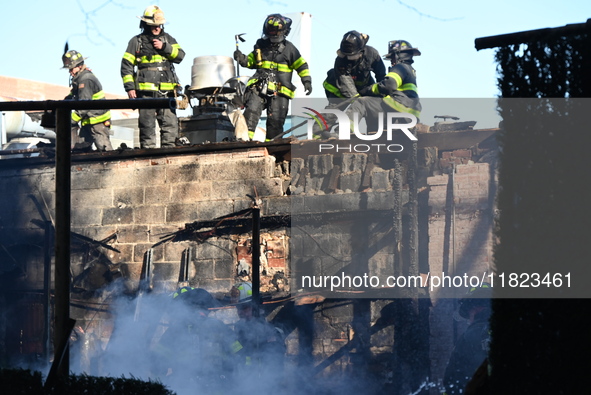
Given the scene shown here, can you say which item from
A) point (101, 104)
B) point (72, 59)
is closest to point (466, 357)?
point (101, 104)

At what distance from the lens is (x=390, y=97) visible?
1193cm

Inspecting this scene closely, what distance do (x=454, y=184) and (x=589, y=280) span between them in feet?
26.1

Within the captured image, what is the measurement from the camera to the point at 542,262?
3.85 m

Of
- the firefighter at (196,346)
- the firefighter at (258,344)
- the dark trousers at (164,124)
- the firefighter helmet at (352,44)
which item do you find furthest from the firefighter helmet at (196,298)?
the firefighter helmet at (352,44)

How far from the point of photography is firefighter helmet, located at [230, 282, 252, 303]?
11.5 meters

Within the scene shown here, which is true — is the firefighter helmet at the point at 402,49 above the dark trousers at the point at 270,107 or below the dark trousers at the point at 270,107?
above

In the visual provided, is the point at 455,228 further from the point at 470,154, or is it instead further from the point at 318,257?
the point at 318,257

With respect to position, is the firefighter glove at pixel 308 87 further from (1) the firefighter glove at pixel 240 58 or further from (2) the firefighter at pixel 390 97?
(1) the firefighter glove at pixel 240 58

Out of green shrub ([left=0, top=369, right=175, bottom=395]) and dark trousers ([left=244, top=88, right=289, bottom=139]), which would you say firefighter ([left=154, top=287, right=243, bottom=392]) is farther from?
green shrub ([left=0, top=369, right=175, bottom=395])

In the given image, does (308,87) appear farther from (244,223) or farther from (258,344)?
(258,344)

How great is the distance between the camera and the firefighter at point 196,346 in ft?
36.1

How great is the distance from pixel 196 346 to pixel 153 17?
203 inches

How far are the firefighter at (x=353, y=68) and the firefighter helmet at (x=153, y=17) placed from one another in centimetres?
281

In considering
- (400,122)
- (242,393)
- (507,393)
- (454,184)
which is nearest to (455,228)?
(454,184)
